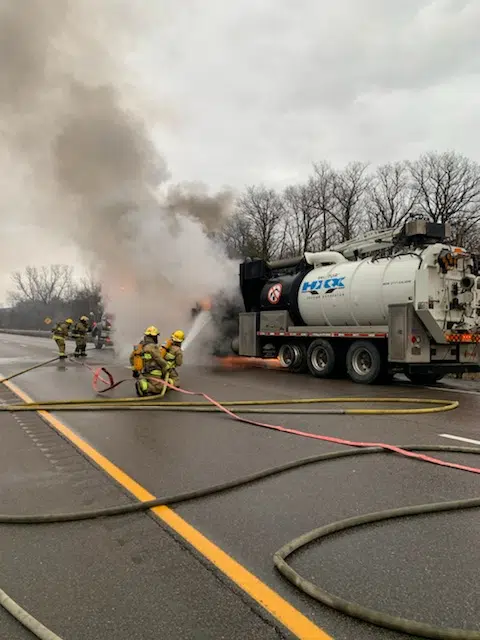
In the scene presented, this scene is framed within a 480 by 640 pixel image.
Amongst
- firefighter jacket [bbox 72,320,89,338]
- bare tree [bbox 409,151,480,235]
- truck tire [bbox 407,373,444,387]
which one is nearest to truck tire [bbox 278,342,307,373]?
truck tire [bbox 407,373,444,387]

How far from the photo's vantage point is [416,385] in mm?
11203

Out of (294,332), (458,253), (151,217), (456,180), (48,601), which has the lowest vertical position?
(48,601)

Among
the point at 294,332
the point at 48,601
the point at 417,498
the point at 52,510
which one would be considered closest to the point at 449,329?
the point at 294,332

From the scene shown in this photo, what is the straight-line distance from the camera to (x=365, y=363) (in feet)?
37.8

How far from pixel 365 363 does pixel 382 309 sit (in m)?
1.32

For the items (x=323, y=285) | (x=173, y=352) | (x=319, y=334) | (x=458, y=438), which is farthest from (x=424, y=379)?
(x=458, y=438)

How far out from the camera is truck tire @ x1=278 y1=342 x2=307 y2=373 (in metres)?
13.5

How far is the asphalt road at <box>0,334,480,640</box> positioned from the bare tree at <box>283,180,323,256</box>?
42.4 meters

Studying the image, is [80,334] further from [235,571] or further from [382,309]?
[235,571]

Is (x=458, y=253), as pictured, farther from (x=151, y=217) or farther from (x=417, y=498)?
(x=151, y=217)

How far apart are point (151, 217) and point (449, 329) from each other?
10.4 metres

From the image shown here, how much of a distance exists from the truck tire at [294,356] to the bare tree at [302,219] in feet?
110

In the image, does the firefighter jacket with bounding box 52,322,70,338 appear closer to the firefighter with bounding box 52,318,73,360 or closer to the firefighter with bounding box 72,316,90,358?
the firefighter with bounding box 52,318,73,360

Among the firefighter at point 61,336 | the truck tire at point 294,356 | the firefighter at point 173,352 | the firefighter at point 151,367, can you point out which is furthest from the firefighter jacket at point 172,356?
the firefighter at point 61,336
